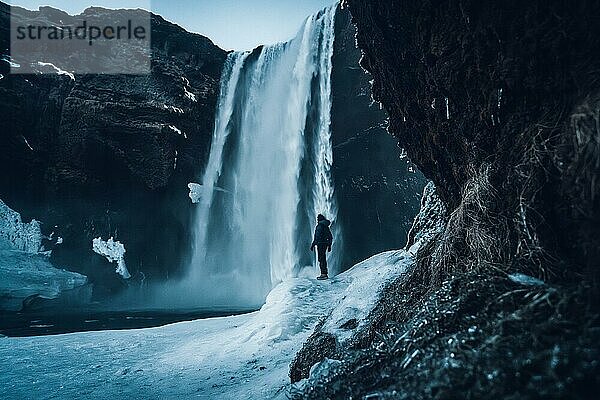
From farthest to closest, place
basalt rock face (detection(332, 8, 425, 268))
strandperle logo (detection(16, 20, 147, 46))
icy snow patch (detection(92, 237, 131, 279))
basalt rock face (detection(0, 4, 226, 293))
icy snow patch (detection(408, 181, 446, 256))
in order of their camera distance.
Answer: icy snow patch (detection(92, 237, 131, 279))
strandperle logo (detection(16, 20, 147, 46))
basalt rock face (detection(332, 8, 425, 268))
basalt rock face (detection(0, 4, 226, 293))
icy snow patch (detection(408, 181, 446, 256))

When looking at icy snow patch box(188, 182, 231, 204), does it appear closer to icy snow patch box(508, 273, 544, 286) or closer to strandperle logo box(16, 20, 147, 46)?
strandperle logo box(16, 20, 147, 46)

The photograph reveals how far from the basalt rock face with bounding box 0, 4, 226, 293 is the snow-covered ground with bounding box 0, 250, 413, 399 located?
16.9 m

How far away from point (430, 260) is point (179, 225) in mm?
23088

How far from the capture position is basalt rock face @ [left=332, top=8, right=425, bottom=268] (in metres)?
20.4

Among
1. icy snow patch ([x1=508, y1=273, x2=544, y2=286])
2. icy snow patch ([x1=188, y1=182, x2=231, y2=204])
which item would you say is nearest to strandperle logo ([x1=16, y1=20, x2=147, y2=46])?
icy snow patch ([x1=188, y1=182, x2=231, y2=204])

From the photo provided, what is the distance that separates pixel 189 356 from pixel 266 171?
18.5 m

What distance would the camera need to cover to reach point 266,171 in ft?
74.3

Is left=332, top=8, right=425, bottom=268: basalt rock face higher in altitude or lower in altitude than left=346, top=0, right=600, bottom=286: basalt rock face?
higher

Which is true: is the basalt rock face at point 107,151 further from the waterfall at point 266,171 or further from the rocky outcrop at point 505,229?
the rocky outcrop at point 505,229

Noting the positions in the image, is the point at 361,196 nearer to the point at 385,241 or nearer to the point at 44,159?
the point at 385,241

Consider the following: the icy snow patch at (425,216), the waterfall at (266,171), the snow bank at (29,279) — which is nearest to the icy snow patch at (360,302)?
the icy snow patch at (425,216)

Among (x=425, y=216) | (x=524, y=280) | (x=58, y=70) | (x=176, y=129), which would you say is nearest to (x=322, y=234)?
(x=425, y=216)

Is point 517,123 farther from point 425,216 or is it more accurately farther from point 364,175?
point 364,175

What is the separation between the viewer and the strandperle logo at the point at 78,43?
802 inches
